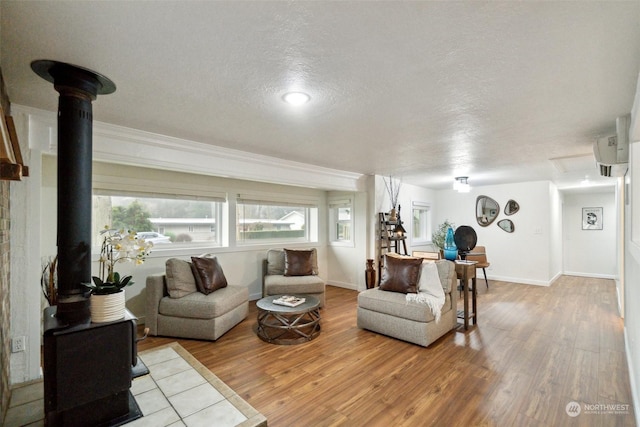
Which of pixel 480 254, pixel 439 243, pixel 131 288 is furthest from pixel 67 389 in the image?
pixel 439 243

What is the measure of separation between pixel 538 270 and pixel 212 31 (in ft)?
23.2

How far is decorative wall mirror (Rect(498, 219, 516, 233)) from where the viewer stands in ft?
20.9

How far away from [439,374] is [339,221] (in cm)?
382

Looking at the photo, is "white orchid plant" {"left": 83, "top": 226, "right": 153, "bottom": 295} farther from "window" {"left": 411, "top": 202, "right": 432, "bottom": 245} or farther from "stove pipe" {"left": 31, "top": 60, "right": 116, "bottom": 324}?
"window" {"left": 411, "top": 202, "right": 432, "bottom": 245}

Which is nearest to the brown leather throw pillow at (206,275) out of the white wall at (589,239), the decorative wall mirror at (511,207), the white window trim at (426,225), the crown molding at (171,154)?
the crown molding at (171,154)

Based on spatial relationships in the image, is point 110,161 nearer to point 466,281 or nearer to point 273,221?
point 273,221

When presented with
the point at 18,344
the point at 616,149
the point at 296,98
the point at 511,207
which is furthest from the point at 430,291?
the point at 511,207

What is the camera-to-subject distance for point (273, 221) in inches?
210

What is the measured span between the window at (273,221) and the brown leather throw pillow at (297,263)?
738 millimetres

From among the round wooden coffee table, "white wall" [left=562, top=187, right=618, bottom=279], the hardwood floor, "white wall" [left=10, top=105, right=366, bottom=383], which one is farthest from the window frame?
"white wall" [left=562, top=187, right=618, bottom=279]

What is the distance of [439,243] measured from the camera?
698 cm

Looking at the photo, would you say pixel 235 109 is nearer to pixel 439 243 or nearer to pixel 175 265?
pixel 175 265

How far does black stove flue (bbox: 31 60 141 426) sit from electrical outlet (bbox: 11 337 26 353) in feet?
2.87

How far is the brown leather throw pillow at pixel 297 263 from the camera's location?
4.50m
